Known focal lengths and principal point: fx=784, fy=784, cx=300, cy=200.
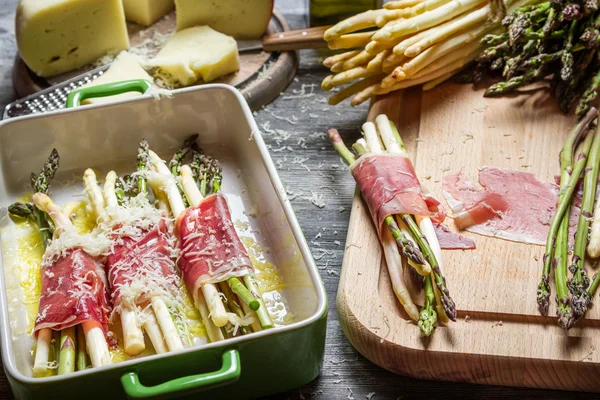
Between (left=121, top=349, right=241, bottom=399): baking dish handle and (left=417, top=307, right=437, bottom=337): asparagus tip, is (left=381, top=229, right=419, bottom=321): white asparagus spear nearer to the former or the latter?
(left=417, top=307, right=437, bottom=337): asparagus tip

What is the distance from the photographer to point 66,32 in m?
2.85

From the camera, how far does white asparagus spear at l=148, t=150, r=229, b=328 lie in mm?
1855

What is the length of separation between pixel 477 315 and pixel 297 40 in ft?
4.63

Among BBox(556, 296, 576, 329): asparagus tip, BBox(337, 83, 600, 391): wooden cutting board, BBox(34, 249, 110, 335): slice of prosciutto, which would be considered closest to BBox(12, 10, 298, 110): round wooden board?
BBox(337, 83, 600, 391): wooden cutting board

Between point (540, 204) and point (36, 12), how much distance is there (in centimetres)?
182

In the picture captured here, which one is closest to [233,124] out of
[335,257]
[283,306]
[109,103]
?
[109,103]

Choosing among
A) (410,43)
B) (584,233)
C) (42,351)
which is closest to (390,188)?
(584,233)

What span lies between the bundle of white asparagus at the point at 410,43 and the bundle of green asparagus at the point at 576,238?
496 mm

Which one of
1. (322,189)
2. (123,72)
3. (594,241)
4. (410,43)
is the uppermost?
(410,43)

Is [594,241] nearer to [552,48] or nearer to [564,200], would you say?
[564,200]

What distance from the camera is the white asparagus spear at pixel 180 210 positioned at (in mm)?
1855

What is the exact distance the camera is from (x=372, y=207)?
2188 mm

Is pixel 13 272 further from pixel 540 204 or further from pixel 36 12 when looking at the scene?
pixel 540 204

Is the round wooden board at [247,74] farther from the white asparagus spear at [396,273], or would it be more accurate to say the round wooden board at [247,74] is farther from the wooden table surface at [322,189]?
the white asparagus spear at [396,273]
